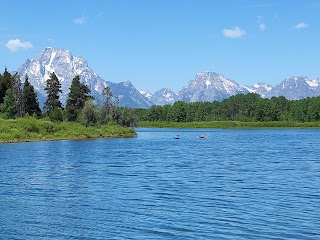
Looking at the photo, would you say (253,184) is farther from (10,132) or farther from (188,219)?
(10,132)

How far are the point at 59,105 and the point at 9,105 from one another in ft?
85.3

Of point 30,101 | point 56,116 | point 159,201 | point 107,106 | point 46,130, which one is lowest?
point 159,201

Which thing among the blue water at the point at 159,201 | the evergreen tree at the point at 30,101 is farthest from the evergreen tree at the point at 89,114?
A: the blue water at the point at 159,201

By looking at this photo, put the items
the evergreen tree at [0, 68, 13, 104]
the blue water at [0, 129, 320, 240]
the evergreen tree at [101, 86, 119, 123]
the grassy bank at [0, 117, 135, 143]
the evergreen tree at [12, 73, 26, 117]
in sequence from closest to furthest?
the blue water at [0, 129, 320, 240]
the grassy bank at [0, 117, 135, 143]
the evergreen tree at [12, 73, 26, 117]
the evergreen tree at [0, 68, 13, 104]
the evergreen tree at [101, 86, 119, 123]

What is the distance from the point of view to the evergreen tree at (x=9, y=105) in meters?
123

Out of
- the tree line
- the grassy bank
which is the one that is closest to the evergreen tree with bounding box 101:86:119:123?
the tree line

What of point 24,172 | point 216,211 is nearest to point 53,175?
point 24,172

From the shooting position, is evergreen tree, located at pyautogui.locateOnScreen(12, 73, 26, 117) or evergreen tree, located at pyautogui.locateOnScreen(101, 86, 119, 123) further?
evergreen tree, located at pyautogui.locateOnScreen(101, 86, 119, 123)

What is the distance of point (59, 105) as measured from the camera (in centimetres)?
14850

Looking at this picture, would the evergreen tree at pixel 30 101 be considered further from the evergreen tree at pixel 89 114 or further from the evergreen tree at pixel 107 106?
the evergreen tree at pixel 107 106

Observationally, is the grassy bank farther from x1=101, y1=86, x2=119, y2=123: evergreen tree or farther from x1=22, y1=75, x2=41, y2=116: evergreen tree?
x1=22, y1=75, x2=41, y2=116: evergreen tree

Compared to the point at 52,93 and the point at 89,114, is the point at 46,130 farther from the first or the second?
the point at 52,93

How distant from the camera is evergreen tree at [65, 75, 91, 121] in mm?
138250

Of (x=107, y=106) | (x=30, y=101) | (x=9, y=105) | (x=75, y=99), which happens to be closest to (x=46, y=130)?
(x=9, y=105)
